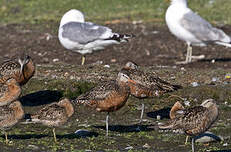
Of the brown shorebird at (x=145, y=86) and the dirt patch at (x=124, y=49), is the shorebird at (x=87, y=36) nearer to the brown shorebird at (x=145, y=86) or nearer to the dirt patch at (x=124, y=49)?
the dirt patch at (x=124, y=49)

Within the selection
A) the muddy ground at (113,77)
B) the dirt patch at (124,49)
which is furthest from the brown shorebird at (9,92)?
the dirt patch at (124,49)

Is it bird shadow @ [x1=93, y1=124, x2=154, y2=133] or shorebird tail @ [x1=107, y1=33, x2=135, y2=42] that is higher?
shorebird tail @ [x1=107, y1=33, x2=135, y2=42]

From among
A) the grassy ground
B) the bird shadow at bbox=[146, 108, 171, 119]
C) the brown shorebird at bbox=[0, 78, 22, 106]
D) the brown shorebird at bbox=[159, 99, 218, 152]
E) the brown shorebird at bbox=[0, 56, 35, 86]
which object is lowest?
the bird shadow at bbox=[146, 108, 171, 119]

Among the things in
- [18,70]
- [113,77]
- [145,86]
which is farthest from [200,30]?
[18,70]

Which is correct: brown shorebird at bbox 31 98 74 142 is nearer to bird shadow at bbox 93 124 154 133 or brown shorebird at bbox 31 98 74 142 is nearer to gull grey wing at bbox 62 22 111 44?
bird shadow at bbox 93 124 154 133

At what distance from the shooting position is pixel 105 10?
2373cm

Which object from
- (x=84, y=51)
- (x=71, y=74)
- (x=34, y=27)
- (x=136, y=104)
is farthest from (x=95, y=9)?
(x=136, y=104)

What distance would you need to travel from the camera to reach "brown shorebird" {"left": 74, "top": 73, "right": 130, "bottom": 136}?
10086mm

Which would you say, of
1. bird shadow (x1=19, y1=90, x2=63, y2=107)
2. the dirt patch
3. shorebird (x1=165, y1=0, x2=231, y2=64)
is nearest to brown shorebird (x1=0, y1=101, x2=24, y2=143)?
bird shadow (x1=19, y1=90, x2=63, y2=107)

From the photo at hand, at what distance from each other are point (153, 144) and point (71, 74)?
14.6ft

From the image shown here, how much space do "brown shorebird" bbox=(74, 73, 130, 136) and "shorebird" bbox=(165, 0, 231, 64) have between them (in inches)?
282

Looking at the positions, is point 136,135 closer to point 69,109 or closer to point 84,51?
point 69,109

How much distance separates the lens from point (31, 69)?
1223 cm

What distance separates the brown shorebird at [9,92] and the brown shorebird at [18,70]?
1239mm
